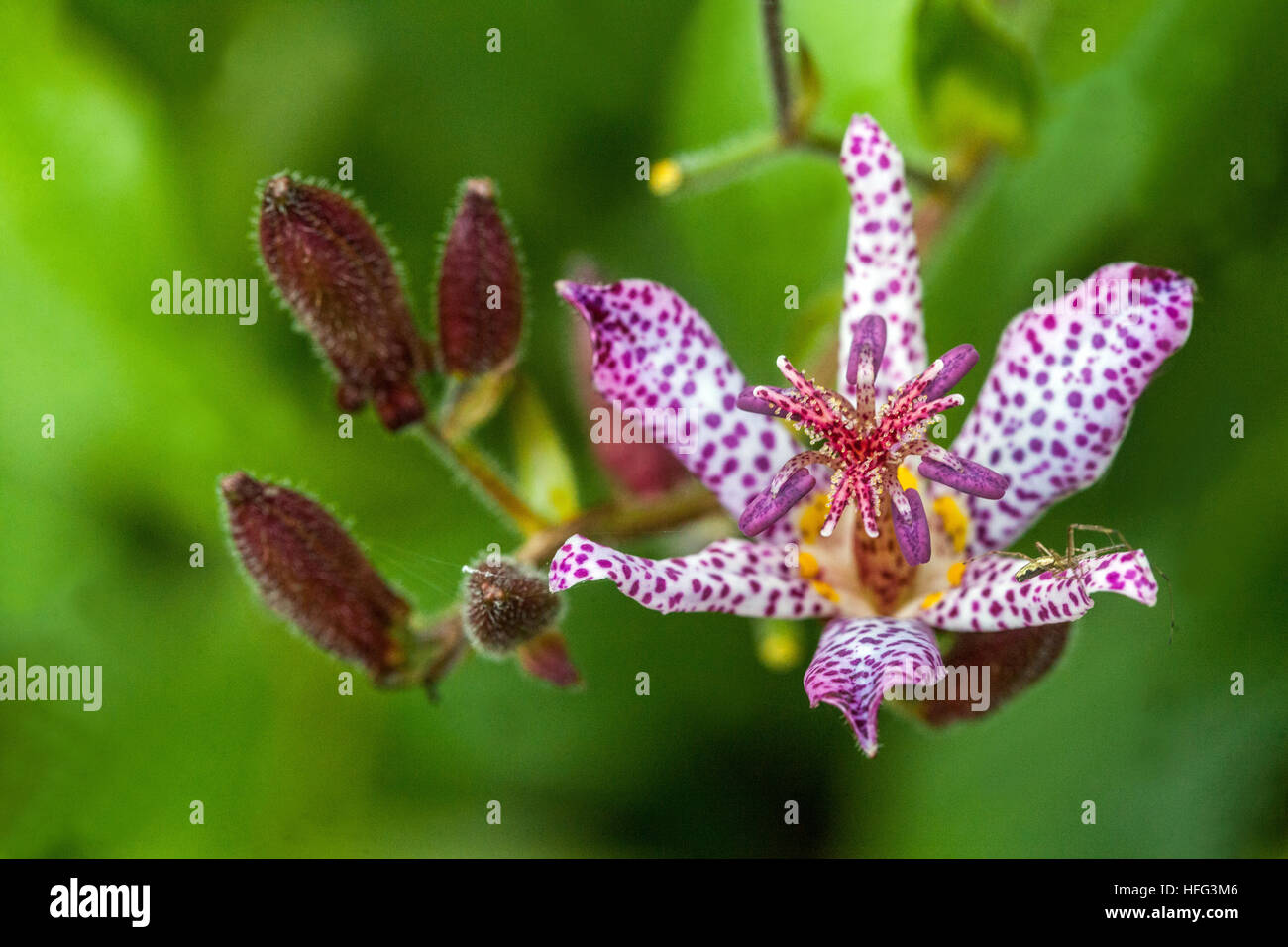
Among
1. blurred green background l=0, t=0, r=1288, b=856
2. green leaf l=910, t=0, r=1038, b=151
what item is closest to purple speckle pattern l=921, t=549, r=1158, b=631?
blurred green background l=0, t=0, r=1288, b=856

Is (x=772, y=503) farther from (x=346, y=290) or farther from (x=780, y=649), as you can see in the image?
(x=346, y=290)

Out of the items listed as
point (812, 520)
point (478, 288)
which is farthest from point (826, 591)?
point (478, 288)

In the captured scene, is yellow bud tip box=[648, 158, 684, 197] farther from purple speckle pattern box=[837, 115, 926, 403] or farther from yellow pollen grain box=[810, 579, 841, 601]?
yellow pollen grain box=[810, 579, 841, 601]

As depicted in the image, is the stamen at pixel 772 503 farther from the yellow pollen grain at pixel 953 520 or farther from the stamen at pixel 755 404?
the yellow pollen grain at pixel 953 520

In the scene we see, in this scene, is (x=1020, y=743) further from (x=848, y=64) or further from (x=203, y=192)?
(x=203, y=192)

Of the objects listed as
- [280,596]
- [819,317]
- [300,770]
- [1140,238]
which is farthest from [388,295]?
[1140,238]
